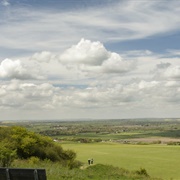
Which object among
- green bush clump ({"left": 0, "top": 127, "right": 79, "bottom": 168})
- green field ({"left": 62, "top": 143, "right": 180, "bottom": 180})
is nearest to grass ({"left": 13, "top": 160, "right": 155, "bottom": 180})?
green bush clump ({"left": 0, "top": 127, "right": 79, "bottom": 168})

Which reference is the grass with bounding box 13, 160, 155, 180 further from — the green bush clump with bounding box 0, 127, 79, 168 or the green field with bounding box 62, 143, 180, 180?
the green field with bounding box 62, 143, 180, 180

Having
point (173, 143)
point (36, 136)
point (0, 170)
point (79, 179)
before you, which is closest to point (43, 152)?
point (36, 136)

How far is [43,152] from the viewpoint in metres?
48.3

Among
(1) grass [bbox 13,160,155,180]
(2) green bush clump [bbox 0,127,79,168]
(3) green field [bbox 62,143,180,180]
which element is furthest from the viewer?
(3) green field [bbox 62,143,180,180]

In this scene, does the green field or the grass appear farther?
the green field

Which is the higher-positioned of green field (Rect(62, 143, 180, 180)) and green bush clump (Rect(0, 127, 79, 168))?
green bush clump (Rect(0, 127, 79, 168))

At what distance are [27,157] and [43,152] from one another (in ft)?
12.3

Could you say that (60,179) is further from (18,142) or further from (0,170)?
(18,142)

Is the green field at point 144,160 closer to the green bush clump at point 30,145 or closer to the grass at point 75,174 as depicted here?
the green bush clump at point 30,145

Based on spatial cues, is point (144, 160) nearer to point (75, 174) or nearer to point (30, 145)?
point (30, 145)

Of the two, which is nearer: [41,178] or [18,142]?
[41,178]

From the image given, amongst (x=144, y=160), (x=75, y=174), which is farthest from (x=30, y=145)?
(x=144, y=160)

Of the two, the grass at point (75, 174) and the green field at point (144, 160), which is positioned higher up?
the grass at point (75, 174)

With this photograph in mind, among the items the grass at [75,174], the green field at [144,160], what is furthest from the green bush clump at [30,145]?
the green field at [144,160]
